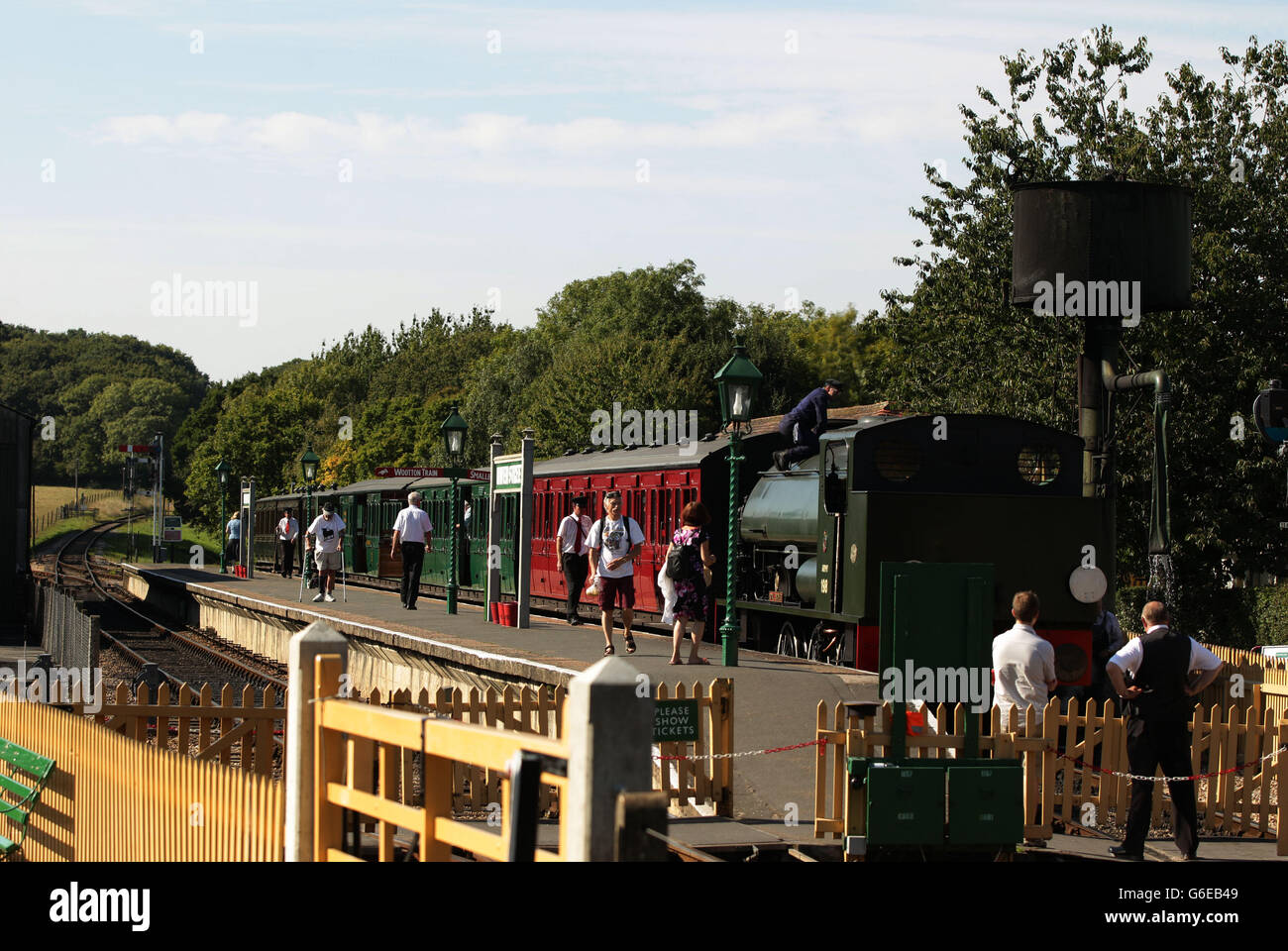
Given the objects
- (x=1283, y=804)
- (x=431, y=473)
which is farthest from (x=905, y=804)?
(x=431, y=473)

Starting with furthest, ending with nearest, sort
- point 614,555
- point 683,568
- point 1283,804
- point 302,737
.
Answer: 1. point 614,555
2. point 683,568
3. point 1283,804
4. point 302,737

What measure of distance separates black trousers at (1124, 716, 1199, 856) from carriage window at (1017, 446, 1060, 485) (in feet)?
20.7

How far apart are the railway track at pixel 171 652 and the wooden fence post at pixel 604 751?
40.4 feet

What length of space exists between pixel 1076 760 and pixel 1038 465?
16.5 ft

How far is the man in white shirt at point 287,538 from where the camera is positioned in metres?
39.7

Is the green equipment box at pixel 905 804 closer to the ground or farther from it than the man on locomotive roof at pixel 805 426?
closer to the ground

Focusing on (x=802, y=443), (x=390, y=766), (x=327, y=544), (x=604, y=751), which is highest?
(x=802, y=443)

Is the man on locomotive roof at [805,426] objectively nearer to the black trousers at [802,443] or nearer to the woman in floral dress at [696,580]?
the black trousers at [802,443]

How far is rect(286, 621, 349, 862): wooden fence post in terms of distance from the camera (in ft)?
19.8

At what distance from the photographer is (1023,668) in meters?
10.8

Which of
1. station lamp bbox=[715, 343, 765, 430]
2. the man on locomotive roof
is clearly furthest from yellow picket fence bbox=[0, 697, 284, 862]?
the man on locomotive roof

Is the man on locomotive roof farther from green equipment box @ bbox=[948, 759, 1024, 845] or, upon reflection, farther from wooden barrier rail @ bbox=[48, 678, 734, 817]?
green equipment box @ bbox=[948, 759, 1024, 845]

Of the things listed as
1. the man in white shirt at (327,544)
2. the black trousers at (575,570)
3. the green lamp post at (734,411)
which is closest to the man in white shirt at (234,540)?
the man in white shirt at (327,544)

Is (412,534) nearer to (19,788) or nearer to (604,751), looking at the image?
(19,788)
